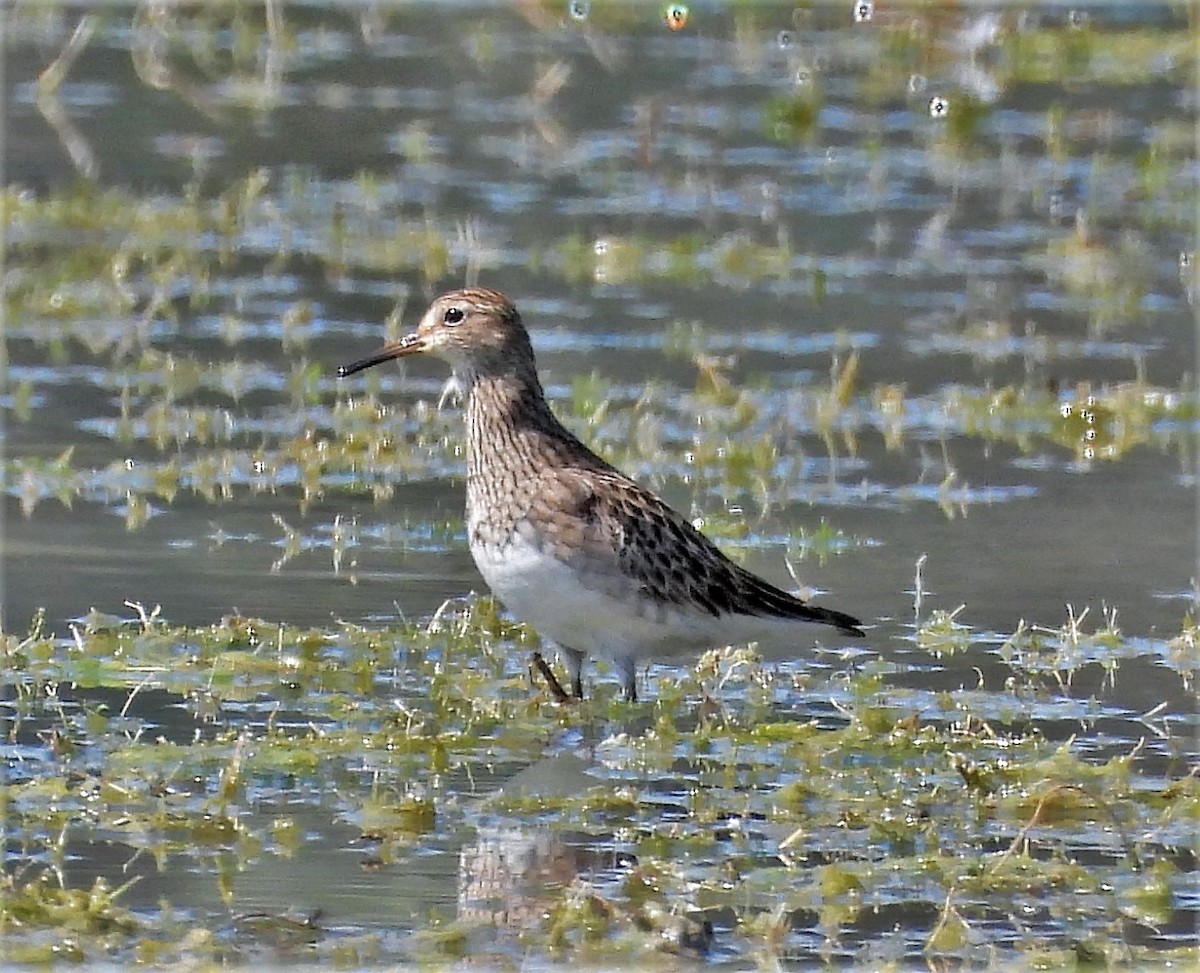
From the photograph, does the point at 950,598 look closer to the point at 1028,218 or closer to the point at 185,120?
the point at 1028,218

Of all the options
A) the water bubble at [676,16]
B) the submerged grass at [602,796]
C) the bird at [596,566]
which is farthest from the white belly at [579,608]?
the water bubble at [676,16]

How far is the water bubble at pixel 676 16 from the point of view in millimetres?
21641

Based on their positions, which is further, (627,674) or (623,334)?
(623,334)

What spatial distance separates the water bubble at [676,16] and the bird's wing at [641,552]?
13493 mm

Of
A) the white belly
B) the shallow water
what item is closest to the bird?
the white belly

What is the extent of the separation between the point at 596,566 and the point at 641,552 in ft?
0.49

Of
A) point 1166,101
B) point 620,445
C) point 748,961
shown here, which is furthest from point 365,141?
point 748,961

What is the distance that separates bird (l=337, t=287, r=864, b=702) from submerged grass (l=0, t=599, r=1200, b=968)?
192 millimetres

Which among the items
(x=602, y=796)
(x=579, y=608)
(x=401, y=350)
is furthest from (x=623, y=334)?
(x=602, y=796)

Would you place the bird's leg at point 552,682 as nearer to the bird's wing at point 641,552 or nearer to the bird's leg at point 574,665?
the bird's leg at point 574,665

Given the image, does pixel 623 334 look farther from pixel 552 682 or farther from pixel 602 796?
pixel 602 796

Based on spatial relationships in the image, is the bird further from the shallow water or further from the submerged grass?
the shallow water

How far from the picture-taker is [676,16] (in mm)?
21531

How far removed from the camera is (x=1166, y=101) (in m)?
21.2
